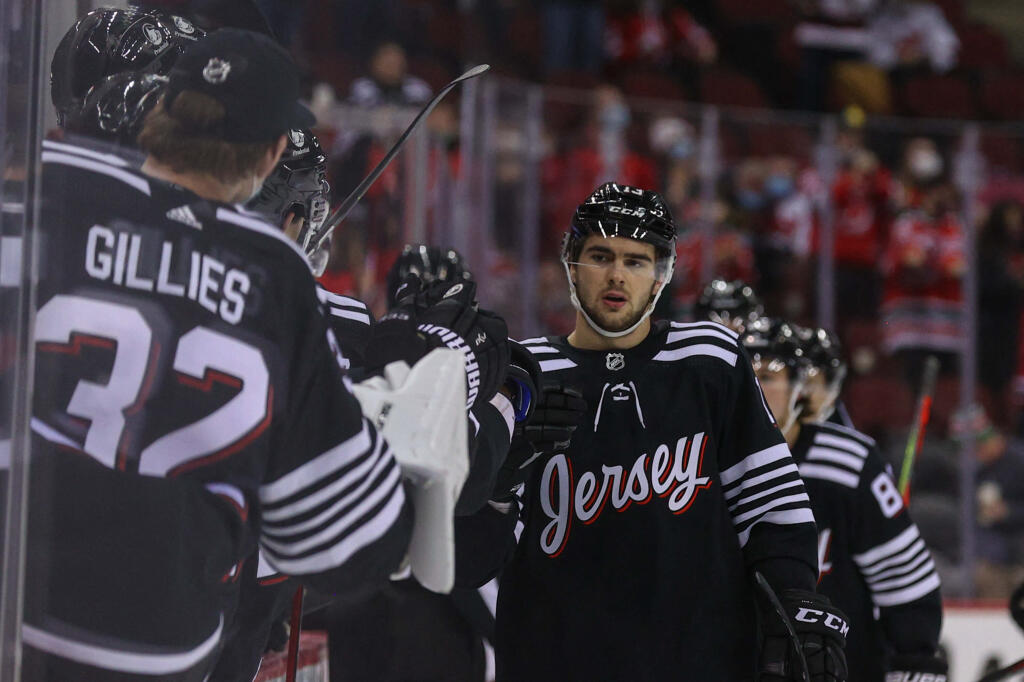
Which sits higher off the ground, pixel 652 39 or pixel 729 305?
pixel 652 39

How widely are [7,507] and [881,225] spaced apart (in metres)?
4.94

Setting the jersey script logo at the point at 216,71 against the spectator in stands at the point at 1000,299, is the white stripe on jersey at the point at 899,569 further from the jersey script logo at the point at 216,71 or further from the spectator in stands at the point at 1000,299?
the spectator in stands at the point at 1000,299

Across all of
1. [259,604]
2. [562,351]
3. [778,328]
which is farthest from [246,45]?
[778,328]

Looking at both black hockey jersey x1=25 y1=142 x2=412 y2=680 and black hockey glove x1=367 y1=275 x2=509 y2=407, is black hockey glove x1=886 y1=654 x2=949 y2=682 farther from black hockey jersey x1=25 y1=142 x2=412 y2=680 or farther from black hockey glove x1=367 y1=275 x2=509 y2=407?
black hockey jersey x1=25 y1=142 x2=412 y2=680

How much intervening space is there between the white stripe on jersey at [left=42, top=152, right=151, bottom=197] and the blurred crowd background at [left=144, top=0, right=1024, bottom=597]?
743 mm

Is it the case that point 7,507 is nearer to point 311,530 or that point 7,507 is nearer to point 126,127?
point 311,530

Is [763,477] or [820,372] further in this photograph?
[820,372]

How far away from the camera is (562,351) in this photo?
7.17 feet

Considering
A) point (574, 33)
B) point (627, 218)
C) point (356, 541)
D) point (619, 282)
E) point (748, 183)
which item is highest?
point (574, 33)

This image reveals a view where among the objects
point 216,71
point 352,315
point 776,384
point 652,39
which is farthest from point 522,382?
point 652,39

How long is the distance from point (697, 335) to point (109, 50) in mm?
1033

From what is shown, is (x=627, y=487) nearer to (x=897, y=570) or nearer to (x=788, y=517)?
(x=788, y=517)

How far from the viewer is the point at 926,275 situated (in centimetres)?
545

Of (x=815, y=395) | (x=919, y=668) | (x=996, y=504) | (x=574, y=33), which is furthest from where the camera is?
(x=574, y=33)
